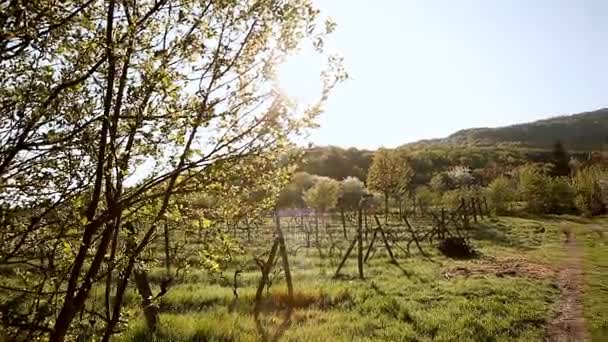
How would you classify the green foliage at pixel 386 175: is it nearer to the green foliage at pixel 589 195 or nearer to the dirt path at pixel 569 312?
the green foliage at pixel 589 195

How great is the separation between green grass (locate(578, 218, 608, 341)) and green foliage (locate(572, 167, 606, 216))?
101 ft

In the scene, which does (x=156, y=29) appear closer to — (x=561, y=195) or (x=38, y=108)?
(x=38, y=108)

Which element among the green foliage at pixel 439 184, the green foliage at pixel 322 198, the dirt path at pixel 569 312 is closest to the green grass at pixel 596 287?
the dirt path at pixel 569 312

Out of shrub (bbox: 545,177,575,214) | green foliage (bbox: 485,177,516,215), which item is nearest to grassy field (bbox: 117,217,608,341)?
green foliage (bbox: 485,177,516,215)

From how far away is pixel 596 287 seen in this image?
19000 millimetres

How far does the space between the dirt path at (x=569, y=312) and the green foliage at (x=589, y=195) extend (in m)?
44.7

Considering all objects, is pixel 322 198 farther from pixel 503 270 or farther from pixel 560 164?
pixel 560 164

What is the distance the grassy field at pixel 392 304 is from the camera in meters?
11.8

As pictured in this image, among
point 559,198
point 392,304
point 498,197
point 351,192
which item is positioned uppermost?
point 351,192

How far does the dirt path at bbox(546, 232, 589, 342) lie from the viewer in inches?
491

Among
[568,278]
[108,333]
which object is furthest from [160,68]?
[568,278]

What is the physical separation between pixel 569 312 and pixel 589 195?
190 ft

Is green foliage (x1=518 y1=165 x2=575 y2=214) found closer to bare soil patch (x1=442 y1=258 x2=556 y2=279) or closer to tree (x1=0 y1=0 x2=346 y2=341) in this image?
bare soil patch (x1=442 y1=258 x2=556 y2=279)

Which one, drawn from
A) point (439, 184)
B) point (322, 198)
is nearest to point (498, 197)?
point (439, 184)
